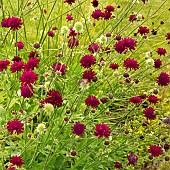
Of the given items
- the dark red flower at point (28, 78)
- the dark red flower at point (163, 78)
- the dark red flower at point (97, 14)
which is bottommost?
the dark red flower at point (163, 78)

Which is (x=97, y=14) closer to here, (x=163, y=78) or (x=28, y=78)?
(x=163, y=78)

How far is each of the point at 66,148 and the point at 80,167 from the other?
20 centimetres

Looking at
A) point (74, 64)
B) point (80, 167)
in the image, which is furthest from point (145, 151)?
point (74, 64)

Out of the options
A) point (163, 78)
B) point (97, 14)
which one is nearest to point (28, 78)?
point (163, 78)

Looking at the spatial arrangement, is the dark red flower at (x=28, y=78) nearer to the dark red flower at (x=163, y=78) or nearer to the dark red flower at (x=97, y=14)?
the dark red flower at (x=163, y=78)

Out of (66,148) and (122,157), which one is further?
(122,157)

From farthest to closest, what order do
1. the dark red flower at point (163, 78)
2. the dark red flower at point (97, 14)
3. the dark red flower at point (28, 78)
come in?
the dark red flower at point (97, 14) < the dark red flower at point (163, 78) < the dark red flower at point (28, 78)

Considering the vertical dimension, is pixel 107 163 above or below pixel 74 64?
below

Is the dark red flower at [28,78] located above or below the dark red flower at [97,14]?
below

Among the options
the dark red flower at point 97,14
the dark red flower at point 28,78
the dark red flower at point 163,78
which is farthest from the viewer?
the dark red flower at point 97,14

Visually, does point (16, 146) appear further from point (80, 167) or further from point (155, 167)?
point (155, 167)

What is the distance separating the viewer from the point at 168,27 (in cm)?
593

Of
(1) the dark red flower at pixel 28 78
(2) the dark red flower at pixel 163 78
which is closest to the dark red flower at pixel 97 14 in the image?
(2) the dark red flower at pixel 163 78

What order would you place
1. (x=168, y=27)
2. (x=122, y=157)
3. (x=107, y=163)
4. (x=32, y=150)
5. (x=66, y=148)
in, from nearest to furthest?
1. (x=32, y=150)
2. (x=66, y=148)
3. (x=107, y=163)
4. (x=122, y=157)
5. (x=168, y=27)
